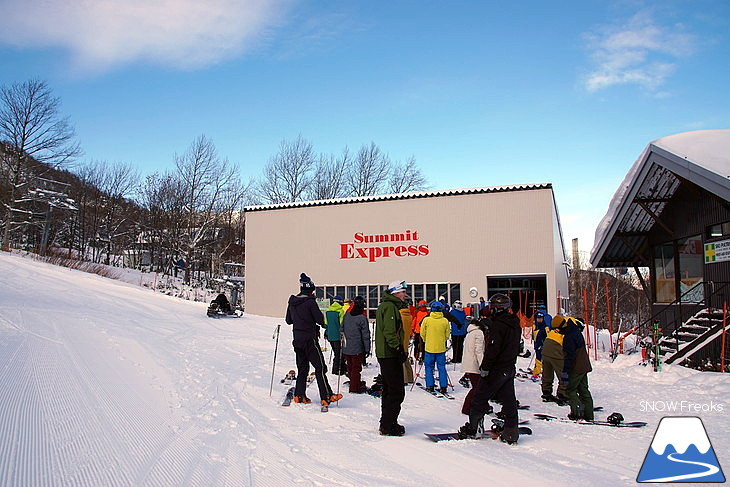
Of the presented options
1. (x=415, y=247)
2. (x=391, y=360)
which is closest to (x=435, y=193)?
(x=415, y=247)

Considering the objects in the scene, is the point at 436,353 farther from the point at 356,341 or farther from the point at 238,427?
the point at 238,427

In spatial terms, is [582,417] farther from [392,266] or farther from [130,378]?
[392,266]

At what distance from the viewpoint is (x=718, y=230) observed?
1450cm

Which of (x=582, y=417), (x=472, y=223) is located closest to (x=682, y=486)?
(x=582, y=417)

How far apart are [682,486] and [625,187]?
12.6 m

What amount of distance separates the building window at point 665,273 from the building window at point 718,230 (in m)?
2.21

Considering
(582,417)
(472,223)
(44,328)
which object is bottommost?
(582,417)

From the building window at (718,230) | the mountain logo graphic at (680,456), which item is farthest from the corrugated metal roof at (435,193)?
the mountain logo graphic at (680,456)

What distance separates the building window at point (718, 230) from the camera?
554 inches

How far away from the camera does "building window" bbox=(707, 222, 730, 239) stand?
1407cm

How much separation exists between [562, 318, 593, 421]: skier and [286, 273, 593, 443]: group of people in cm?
1

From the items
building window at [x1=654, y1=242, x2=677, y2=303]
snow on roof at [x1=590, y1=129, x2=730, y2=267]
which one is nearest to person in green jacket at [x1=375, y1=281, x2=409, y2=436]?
snow on roof at [x1=590, y1=129, x2=730, y2=267]

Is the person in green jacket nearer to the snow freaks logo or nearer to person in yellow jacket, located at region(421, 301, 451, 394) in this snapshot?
person in yellow jacket, located at region(421, 301, 451, 394)

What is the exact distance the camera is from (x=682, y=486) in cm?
461
